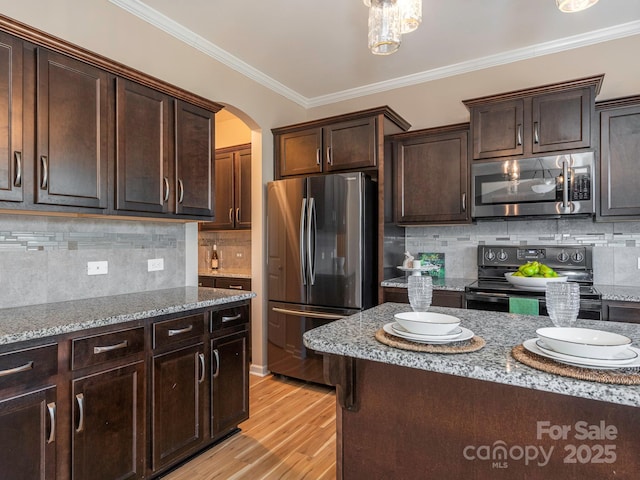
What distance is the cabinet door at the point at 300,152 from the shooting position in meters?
3.54

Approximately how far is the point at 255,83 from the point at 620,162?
3069mm

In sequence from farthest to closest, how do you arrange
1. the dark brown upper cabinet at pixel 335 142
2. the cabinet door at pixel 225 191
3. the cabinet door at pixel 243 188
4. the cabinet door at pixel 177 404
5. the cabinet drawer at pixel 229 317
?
the cabinet door at pixel 225 191, the cabinet door at pixel 243 188, the dark brown upper cabinet at pixel 335 142, the cabinet drawer at pixel 229 317, the cabinet door at pixel 177 404

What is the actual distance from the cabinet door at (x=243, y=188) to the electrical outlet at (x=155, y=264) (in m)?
1.48

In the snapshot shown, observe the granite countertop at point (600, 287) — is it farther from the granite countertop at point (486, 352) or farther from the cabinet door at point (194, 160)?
the cabinet door at point (194, 160)

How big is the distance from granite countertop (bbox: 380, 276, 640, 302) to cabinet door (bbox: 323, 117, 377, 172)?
102 centimetres

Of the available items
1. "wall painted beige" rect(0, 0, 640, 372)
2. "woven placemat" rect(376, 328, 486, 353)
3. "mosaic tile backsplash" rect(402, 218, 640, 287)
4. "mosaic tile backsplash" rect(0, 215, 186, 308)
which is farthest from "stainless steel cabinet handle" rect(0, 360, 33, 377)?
"mosaic tile backsplash" rect(402, 218, 640, 287)

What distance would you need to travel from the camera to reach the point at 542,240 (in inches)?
125

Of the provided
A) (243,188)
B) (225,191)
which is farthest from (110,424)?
(225,191)

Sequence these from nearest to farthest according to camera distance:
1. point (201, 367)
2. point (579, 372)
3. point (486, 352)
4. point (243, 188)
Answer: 1. point (579, 372)
2. point (486, 352)
3. point (201, 367)
4. point (243, 188)

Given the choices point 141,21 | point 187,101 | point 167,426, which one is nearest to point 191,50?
point 141,21

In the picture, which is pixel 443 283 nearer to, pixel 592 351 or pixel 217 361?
pixel 217 361

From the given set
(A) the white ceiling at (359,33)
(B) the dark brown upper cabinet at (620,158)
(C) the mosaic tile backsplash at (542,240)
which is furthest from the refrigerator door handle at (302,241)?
(B) the dark brown upper cabinet at (620,158)

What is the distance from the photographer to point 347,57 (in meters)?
3.38

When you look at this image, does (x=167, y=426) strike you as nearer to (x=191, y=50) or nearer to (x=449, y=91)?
(x=191, y=50)
